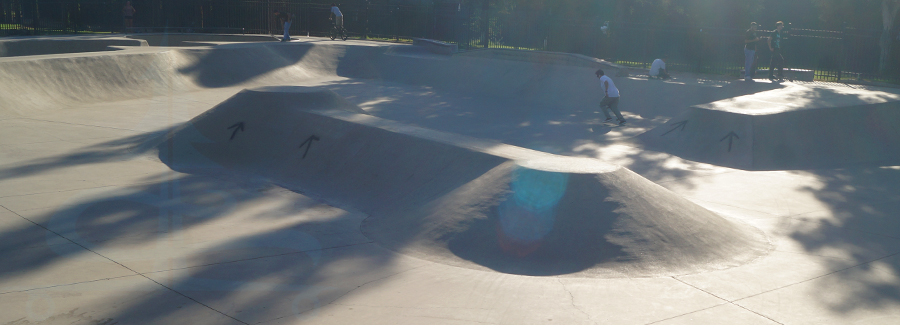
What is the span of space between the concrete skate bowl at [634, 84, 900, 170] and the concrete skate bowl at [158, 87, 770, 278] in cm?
494

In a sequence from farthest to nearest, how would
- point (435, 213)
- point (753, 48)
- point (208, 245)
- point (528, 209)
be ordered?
point (753, 48), point (435, 213), point (528, 209), point (208, 245)

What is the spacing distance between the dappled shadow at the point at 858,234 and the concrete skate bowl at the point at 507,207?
80cm

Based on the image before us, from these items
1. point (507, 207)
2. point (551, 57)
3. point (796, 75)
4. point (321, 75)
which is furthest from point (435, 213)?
point (321, 75)

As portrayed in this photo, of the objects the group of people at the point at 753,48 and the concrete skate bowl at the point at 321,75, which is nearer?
the concrete skate bowl at the point at 321,75

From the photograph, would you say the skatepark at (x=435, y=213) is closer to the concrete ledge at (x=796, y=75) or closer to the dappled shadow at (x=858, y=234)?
the dappled shadow at (x=858, y=234)

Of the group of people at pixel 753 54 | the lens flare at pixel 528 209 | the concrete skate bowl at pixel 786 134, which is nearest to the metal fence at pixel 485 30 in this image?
the group of people at pixel 753 54

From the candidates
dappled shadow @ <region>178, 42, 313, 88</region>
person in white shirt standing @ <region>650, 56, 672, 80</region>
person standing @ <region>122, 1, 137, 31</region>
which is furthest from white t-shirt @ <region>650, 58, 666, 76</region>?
person standing @ <region>122, 1, 137, 31</region>

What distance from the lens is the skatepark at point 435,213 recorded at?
515 cm

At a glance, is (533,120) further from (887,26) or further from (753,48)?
(887,26)

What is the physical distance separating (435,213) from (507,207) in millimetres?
840

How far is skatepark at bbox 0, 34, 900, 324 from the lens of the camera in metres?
5.15

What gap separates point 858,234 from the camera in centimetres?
756

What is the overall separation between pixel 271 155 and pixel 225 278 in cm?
561

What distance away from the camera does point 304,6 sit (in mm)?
33969
